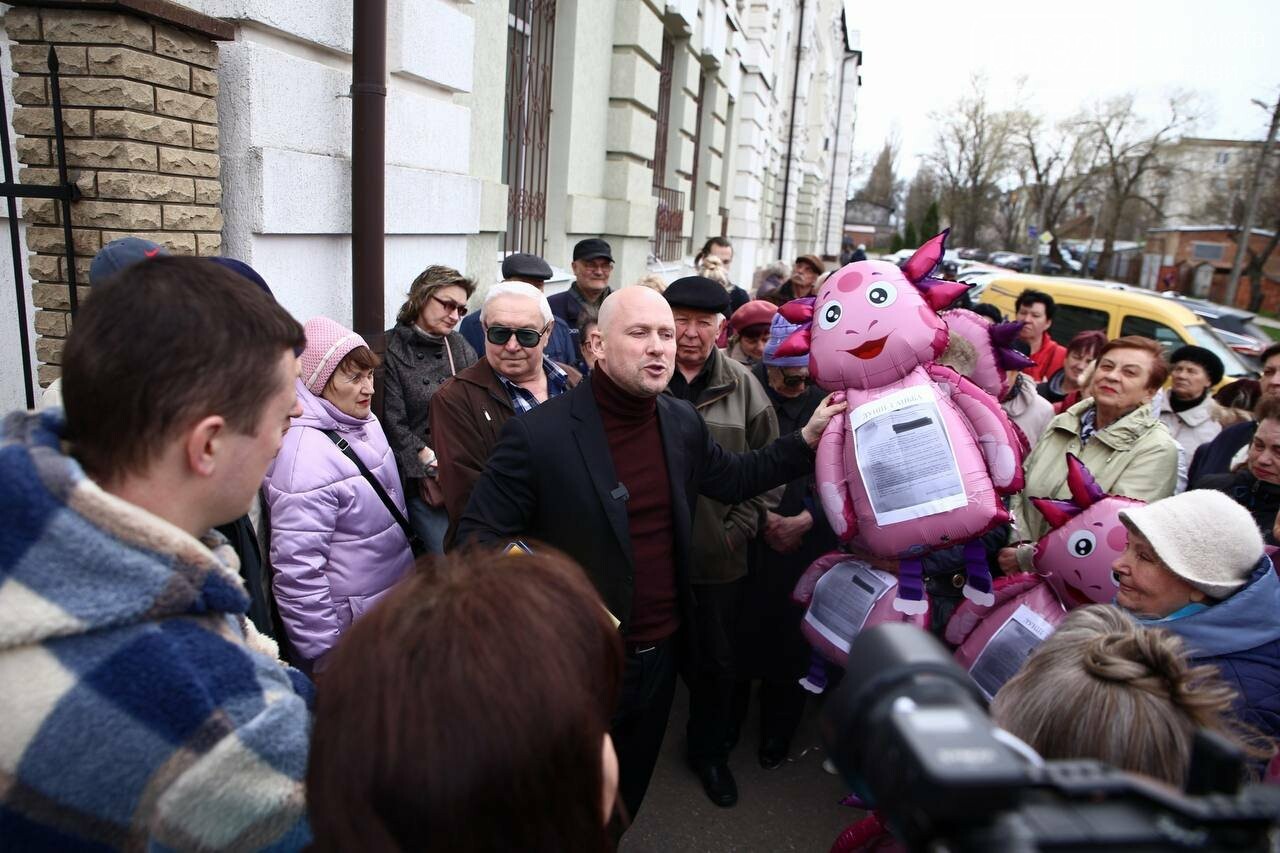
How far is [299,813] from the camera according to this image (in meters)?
1.04

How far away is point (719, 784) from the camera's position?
3.32m

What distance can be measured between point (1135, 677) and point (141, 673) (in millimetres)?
1472

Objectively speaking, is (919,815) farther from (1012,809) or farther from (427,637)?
(427,637)

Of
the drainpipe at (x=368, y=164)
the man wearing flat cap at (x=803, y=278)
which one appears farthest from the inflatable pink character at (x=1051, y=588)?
the man wearing flat cap at (x=803, y=278)

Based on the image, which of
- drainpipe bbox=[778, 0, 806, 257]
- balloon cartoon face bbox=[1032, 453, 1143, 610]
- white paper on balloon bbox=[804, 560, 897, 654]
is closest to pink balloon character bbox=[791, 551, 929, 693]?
white paper on balloon bbox=[804, 560, 897, 654]

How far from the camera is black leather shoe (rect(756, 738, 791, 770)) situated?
11.7 ft

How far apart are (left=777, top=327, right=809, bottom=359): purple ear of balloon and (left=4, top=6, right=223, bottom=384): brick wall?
2180mm

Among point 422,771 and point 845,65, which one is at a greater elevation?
point 845,65

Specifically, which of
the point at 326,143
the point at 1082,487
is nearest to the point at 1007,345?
the point at 1082,487

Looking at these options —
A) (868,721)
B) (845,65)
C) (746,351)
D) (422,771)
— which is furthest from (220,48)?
(845,65)

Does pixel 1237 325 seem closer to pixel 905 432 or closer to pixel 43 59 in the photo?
pixel 905 432

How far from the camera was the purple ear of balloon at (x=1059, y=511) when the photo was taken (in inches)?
102

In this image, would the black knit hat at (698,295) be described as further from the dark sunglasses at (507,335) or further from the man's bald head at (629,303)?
the man's bald head at (629,303)

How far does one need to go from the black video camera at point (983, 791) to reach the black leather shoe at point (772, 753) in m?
3.07
